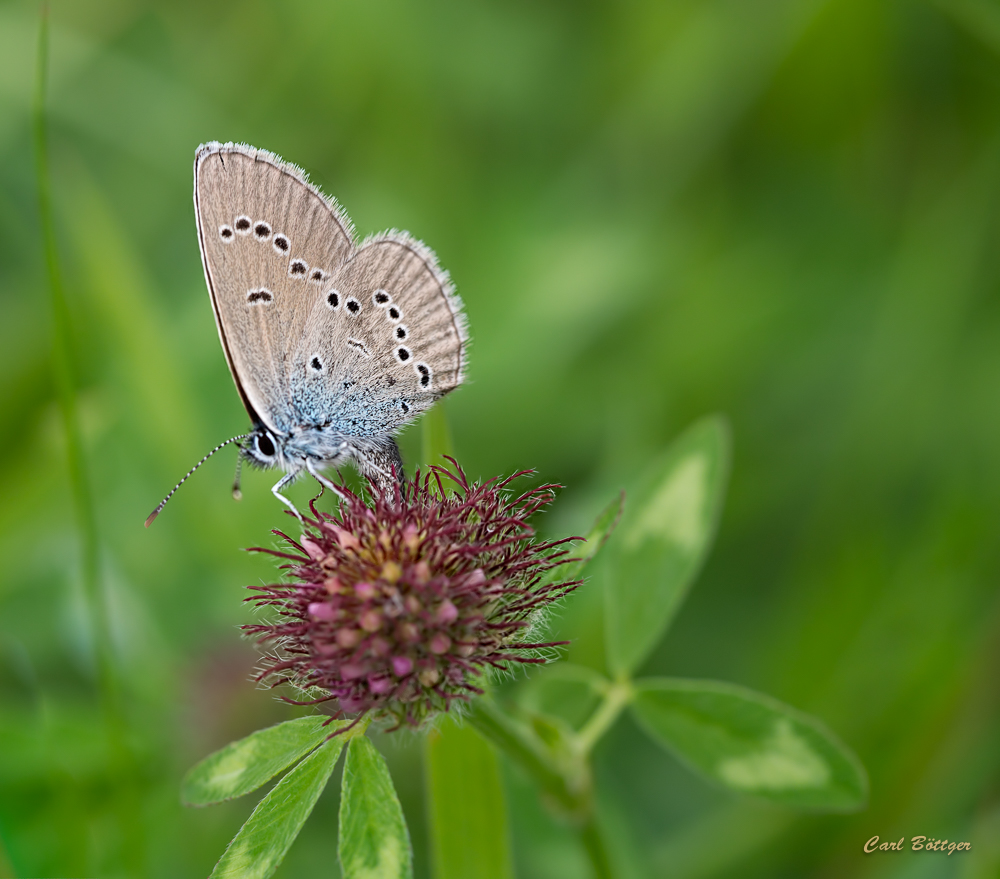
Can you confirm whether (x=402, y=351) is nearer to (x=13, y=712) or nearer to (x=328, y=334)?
(x=328, y=334)

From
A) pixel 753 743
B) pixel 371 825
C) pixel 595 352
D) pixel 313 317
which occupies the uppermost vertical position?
pixel 595 352

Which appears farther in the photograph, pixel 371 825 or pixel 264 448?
pixel 264 448

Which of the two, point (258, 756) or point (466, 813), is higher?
point (258, 756)

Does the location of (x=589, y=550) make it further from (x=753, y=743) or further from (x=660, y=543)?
(x=753, y=743)

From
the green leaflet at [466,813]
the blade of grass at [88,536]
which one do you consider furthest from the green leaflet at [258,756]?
the blade of grass at [88,536]
